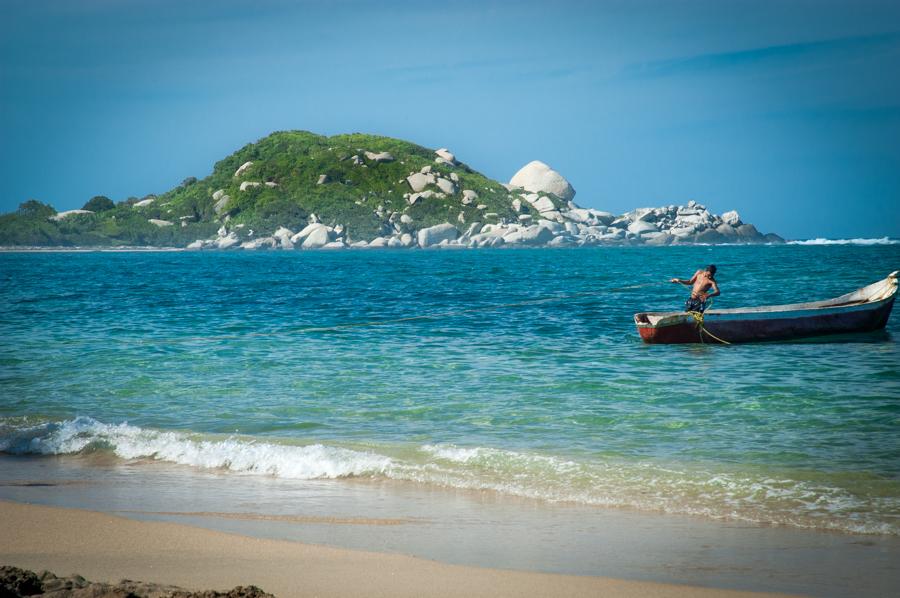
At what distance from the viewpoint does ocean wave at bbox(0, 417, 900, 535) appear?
305 inches

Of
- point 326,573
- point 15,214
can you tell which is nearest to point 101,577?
point 326,573

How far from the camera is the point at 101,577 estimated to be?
5.72 meters

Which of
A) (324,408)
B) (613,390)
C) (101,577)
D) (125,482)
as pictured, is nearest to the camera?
Answer: (101,577)

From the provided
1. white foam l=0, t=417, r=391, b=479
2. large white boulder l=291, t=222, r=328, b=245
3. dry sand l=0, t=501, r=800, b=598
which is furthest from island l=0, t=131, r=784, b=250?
dry sand l=0, t=501, r=800, b=598

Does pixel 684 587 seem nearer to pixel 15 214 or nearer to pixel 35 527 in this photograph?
pixel 35 527

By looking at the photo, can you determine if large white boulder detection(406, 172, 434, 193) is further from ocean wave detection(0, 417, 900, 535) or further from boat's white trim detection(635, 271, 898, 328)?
ocean wave detection(0, 417, 900, 535)

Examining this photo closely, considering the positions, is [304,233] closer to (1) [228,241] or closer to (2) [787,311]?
(1) [228,241]

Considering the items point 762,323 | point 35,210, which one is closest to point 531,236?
point 35,210

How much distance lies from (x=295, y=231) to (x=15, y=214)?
64560 millimetres

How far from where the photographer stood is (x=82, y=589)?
16.3 ft

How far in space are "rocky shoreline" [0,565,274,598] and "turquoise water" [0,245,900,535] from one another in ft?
12.9

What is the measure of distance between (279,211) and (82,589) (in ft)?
584

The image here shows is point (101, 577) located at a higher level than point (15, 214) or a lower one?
lower

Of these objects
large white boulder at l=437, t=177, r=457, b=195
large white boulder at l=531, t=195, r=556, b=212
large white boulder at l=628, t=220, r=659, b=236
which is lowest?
large white boulder at l=628, t=220, r=659, b=236
